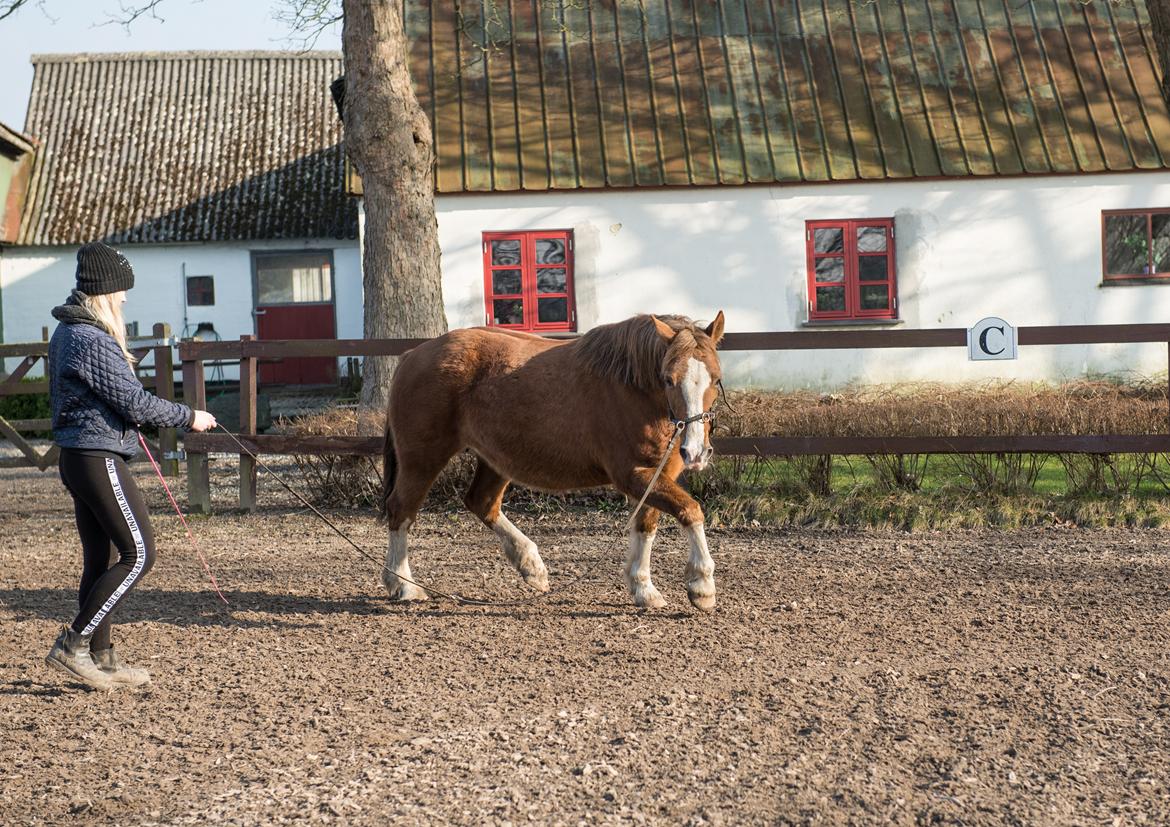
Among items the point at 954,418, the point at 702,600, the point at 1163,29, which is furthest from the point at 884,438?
the point at 1163,29

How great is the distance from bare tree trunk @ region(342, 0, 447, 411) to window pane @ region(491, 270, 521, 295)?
681 cm

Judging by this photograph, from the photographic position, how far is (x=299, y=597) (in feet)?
23.3

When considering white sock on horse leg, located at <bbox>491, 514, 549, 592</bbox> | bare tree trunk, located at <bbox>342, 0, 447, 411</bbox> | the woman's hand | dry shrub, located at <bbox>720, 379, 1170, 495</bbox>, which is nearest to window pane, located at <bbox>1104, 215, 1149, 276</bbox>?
dry shrub, located at <bbox>720, 379, 1170, 495</bbox>

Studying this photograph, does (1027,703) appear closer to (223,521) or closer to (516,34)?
(223,521)

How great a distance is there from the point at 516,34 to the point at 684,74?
115 inches

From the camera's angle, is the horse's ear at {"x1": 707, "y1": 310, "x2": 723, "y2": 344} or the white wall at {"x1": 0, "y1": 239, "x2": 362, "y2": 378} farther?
the white wall at {"x1": 0, "y1": 239, "x2": 362, "y2": 378}

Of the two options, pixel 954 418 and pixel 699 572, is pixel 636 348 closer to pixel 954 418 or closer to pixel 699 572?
pixel 699 572

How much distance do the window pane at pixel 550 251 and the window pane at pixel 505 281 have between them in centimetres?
43

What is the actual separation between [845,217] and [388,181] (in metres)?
9.11

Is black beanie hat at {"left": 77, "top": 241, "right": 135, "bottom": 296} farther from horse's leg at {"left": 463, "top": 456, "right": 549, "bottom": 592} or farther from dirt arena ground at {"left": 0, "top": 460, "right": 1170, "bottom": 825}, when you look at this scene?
horse's leg at {"left": 463, "top": 456, "right": 549, "bottom": 592}

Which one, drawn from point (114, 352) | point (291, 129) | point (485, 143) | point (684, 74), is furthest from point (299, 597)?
point (291, 129)

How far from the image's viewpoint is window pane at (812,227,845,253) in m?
18.5

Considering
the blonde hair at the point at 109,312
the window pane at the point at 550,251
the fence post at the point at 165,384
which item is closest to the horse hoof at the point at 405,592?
the blonde hair at the point at 109,312

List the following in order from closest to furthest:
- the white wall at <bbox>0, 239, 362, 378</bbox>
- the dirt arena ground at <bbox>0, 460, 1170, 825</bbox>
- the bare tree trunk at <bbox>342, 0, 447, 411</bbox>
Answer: the dirt arena ground at <bbox>0, 460, 1170, 825</bbox>
the bare tree trunk at <bbox>342, 0, 447, 411</bbox>
the white wall at <bbox>0, 239, 362, 378</bbox>
